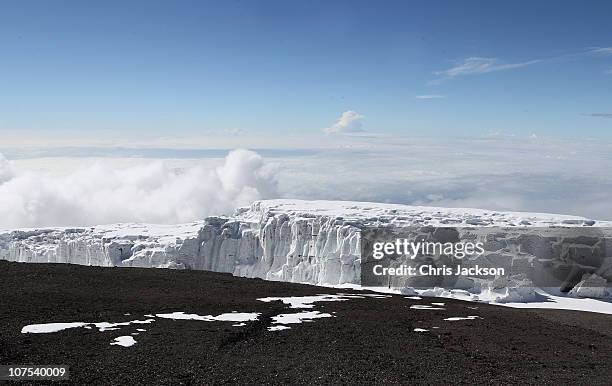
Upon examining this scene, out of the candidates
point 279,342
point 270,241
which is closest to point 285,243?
point 270,241

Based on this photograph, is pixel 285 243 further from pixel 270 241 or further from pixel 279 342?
pixel 279 342

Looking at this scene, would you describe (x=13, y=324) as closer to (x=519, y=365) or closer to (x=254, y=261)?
→ (x=519, y=365)

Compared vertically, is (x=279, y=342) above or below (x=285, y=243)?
above

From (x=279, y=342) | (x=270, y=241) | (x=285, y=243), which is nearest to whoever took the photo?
(x=279, y=342)

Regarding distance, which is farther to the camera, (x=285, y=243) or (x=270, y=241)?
(x=270, y=241)

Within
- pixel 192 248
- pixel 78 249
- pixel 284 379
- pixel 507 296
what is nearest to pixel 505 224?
pixel 507 296

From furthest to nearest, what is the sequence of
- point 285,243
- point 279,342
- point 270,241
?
1. point 270,241
2. point 285,243
3. point 279,342

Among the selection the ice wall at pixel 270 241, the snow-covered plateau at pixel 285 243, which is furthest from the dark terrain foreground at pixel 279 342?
the ice wall at pixel 270 241

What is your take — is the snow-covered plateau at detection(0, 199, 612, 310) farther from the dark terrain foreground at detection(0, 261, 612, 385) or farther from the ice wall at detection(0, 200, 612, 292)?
the dark terrain foreground at detection(0, 261, 612, 385)
